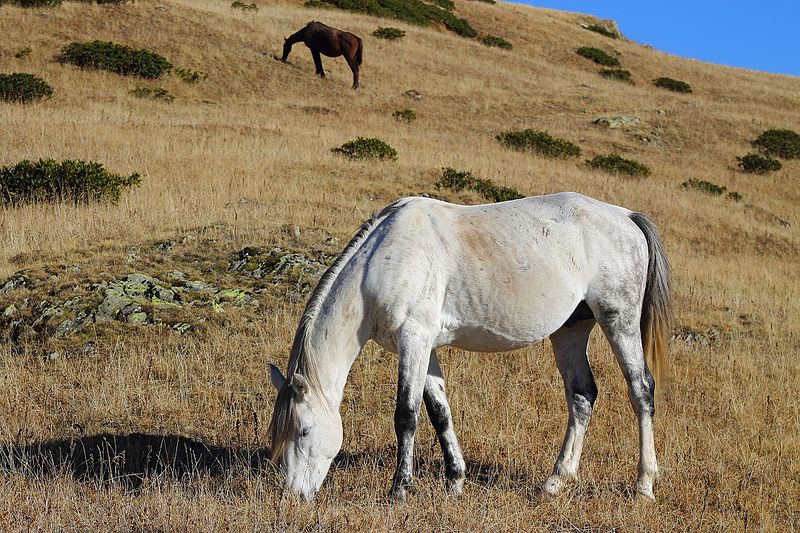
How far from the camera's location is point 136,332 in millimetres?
8336

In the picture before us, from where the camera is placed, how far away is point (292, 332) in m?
8.54

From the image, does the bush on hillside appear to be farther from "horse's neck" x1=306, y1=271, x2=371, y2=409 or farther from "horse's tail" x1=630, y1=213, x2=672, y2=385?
"horse's neck" x1=306, y1=271, x2=371, y2=409

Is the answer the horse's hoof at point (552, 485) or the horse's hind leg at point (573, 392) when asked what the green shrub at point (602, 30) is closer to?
the horse's hind leg at point (573, 392)

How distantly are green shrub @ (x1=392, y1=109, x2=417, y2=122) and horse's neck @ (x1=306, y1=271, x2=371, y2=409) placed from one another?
2086cm

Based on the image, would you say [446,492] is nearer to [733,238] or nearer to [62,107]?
[733,238]

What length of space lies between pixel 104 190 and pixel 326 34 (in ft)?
63.6

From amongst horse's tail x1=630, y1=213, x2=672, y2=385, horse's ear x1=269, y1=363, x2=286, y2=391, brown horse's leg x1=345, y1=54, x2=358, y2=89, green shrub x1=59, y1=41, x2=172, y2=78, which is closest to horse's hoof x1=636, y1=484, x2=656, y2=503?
horse's tail x1=630, y1=213, x2=672, y2=385

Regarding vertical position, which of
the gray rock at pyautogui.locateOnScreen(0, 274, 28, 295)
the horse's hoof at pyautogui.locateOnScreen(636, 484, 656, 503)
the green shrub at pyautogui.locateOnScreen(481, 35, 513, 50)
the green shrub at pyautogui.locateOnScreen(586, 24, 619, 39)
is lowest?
the gray rock at pyautogui.locateOnScreen(0, 274, 28, 295)

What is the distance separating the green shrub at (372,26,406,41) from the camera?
3778 centimetres

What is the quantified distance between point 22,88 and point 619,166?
55.0 ft

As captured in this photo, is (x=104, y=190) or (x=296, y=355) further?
(x=104, y=190)

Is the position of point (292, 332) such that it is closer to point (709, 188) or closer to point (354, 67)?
point (709, 188)

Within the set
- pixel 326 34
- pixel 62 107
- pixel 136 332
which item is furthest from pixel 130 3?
pixel 136 332

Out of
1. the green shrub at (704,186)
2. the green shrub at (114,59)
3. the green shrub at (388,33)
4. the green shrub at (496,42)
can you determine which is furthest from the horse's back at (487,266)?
the green shrub at (496,42)
